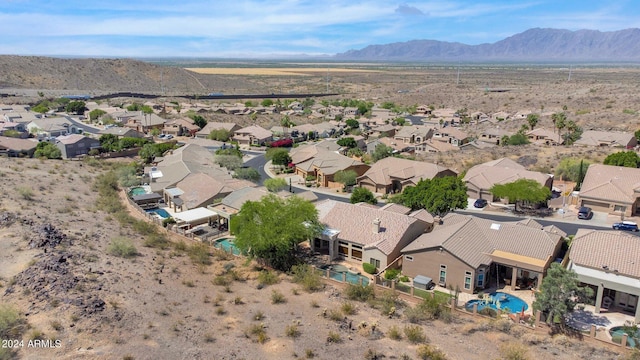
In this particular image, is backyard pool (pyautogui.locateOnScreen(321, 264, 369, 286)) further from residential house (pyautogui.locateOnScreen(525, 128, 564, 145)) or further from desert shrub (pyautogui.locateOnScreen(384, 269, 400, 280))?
residential house (pyautogui.locateOnScreen(525, 128, 564, 145))

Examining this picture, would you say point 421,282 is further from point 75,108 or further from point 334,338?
point 75,108

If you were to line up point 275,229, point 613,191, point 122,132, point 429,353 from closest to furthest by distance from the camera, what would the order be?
point 429,353
point 275,229
point 613,191
point 122,132

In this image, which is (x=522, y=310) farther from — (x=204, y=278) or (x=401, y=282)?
(x=204, y=278)

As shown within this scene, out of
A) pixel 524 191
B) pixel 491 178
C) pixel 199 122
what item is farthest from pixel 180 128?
pixel 524 191

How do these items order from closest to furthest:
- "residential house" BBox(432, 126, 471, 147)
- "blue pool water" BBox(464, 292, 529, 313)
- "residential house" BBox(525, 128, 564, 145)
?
"blue pool water" BBox(464, 292, 529, 313), "residential house" BBox(525, 128, 564, 145), "residential house" BBox(432, 126, 471, 147)

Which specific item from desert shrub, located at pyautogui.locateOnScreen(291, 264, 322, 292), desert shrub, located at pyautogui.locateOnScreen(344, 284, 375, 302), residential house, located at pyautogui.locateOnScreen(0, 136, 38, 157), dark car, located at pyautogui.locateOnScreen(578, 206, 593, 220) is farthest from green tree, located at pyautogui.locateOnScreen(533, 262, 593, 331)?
residential house, located at pyautogui.locateOnScreen(0, 136, 38, 157)

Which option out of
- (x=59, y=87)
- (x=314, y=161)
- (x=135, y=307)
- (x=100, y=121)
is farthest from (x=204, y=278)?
(x=59, y=87)
